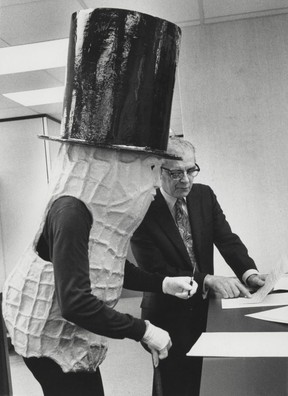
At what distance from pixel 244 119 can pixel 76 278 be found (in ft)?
8.22

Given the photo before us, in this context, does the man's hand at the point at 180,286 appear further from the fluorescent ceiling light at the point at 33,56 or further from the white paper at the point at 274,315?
the fluorescent ceiling light at the point at 33,56

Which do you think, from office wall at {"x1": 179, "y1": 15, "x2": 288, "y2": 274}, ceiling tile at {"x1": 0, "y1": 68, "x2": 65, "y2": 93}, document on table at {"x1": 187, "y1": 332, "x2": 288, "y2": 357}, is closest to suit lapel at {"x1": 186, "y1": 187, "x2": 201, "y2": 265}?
document on table at {"x1": 187, "y1": 332, "x2": 288, "y2": 357}

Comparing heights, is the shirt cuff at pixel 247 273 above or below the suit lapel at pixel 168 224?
below

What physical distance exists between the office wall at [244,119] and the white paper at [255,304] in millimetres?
1510

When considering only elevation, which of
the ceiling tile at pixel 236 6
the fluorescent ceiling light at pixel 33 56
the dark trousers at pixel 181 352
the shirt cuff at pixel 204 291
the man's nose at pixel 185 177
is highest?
the ceiling tile at pixel 236 6

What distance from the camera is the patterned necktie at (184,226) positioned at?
6.66 feet

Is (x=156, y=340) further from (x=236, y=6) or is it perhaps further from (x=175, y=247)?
(x=236, y=6)

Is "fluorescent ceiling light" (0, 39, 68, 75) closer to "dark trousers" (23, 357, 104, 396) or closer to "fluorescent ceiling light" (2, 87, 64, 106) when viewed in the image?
"fluorescent ceiling light" (2, 87, 64, 106)

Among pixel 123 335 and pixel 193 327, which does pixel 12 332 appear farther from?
pixel 193 327

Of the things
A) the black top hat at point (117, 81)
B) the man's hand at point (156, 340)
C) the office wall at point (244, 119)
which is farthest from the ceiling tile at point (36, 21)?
the man's hand at point (156, 340)

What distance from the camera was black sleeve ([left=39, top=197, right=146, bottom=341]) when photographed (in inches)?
44.5

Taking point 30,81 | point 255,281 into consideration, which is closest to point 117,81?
point 255,281

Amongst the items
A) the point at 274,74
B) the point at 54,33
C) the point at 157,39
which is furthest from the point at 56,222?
the point at 54,33

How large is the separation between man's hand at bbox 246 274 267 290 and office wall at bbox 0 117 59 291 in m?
5.18
